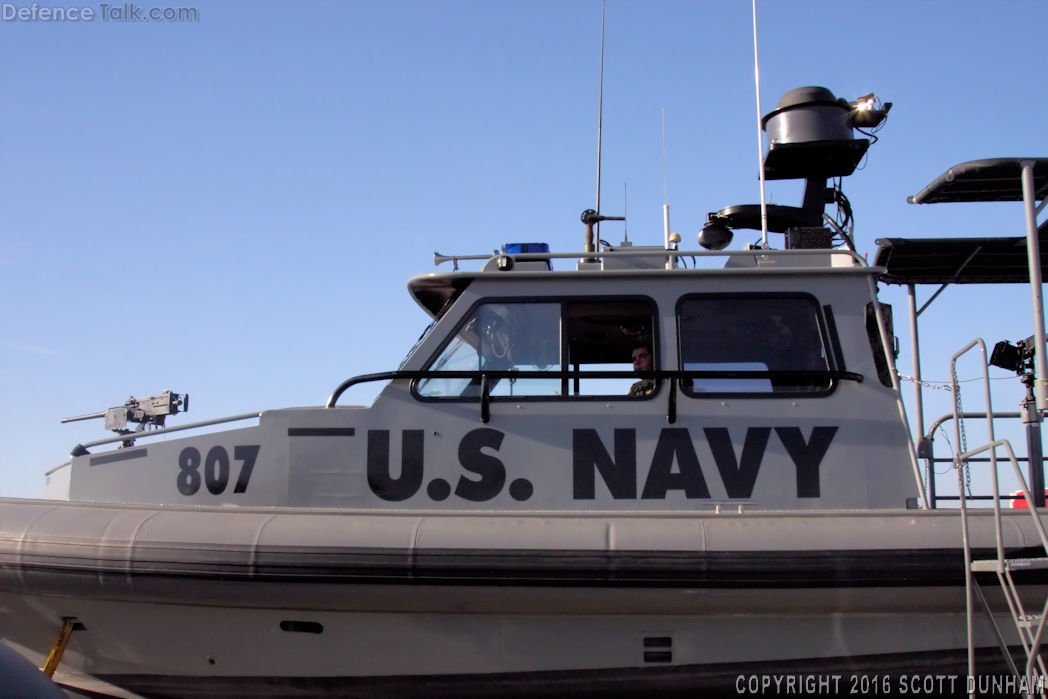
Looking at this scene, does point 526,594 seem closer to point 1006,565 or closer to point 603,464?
point 603,464

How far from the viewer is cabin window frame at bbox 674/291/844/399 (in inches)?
173

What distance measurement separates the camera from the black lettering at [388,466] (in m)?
4.31

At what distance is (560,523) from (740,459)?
3.23 ft

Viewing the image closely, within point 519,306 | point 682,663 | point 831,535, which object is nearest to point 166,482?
point 519,306

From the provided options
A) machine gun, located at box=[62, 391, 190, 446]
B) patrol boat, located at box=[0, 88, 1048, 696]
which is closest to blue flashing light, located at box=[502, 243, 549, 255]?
patrol boat, located at box=[0, 88, 1048, 696]

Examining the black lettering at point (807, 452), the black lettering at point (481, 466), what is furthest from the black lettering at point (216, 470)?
the black lettering at point (807, 452)

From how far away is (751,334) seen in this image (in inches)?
181

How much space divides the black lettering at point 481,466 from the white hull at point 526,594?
0.33m

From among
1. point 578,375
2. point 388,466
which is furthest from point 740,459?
point 388,466

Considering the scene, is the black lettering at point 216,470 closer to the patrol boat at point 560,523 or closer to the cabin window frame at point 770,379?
the patrol boat at point 560,523

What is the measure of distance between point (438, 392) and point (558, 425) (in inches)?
25.2

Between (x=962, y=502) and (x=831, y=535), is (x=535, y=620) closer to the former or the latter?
(x=831, y=535)

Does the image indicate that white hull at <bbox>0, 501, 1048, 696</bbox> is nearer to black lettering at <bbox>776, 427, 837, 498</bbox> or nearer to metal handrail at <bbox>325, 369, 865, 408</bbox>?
black lettering at <bbox>776, 427, 837, 498</bbox>

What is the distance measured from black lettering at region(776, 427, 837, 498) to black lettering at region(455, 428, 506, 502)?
1362mm
